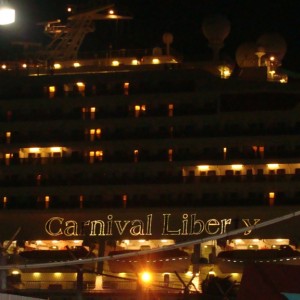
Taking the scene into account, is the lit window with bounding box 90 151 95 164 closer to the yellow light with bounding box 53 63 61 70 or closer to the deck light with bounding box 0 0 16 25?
the yellow light with bounding box 53 63 61 70

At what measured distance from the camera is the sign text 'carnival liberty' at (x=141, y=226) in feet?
219

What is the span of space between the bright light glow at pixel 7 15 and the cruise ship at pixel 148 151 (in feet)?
165

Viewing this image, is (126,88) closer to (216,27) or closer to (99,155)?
(99,155)

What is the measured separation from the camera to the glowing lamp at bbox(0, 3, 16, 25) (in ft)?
48.8

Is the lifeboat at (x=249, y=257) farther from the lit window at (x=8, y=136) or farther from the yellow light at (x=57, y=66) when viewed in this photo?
the yellow light at (x=57, y=66)

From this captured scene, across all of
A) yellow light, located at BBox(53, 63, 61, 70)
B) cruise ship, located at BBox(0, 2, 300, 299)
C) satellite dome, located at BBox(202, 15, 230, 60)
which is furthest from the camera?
yellow light, located at BBox(53, 63, 61, 70)

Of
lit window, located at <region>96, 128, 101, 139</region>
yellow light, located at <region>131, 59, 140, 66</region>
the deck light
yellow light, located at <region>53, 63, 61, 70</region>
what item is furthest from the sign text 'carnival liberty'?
the deck light

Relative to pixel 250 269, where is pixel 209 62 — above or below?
above

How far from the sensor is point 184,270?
205 ft

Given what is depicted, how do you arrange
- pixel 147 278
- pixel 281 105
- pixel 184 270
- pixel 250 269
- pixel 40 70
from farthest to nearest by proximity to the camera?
pixel 40 70, pixel 281 105, pixel 184 270, pixel 147 278, pixel 250 269

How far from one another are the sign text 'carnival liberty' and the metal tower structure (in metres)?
11.3

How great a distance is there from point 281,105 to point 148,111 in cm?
789

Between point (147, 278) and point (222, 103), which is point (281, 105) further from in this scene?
point (147, 278)

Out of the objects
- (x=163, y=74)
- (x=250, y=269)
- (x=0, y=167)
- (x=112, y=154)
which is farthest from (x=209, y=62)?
(x=250, y=269)
